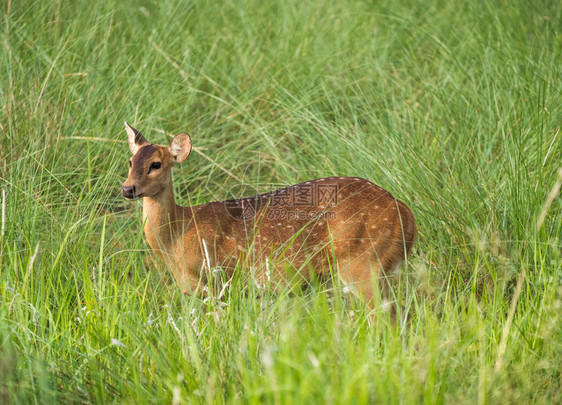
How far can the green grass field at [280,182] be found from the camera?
2447 millimetres

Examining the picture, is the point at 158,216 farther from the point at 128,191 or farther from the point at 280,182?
the point at 280,182

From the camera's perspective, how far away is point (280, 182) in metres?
4.77

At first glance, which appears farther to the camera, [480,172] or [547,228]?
[480,172]

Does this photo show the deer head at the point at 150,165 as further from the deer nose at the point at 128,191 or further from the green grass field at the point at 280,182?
the green grass field at the point at 280,182

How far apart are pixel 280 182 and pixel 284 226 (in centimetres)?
93

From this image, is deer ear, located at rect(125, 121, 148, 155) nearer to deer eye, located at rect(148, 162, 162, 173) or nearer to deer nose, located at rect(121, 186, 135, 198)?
deer eye, located at rect(148, 162, 162, 173)

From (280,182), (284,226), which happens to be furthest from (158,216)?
(280,182)

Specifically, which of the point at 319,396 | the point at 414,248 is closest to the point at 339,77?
the point at 414,248

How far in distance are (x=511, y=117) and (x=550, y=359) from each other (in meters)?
2.30

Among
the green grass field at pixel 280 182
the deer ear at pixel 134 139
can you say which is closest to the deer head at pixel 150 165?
the deer ear at pixel 134 139

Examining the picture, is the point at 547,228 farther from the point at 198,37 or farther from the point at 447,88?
the point at 198,37

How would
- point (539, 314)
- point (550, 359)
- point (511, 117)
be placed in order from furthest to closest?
point (511, 117), point (539, 314), point (550, 359)

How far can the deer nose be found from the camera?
362 centimetres

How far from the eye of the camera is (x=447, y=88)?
512 cm
